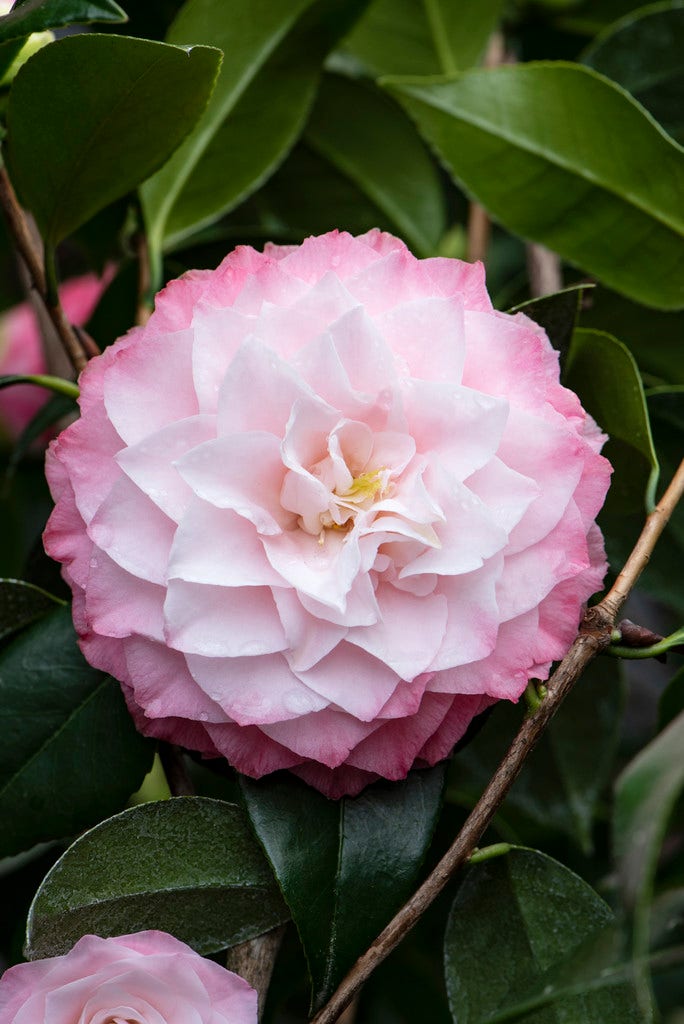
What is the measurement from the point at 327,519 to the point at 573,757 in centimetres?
40

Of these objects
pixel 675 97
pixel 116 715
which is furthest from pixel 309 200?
pixel 116 715

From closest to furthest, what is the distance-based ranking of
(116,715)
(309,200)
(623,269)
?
(116,715)
(623,269)
(309,200)

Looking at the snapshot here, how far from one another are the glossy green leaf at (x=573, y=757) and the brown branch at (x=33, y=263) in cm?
40

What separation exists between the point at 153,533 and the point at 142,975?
0.68 feet

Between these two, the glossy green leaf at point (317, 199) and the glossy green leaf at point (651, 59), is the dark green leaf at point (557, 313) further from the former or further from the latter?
the glossy green leaf at point (317, 199)

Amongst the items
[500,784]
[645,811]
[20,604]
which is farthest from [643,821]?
[20,604]

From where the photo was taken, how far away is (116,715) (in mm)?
607

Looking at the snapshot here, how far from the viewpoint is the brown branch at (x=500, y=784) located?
1.67ft

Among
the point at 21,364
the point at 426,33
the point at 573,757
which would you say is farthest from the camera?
the point at 21,364

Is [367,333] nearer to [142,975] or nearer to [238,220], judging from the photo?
[142,975]

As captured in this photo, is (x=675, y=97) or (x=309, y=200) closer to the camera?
(x=675, y=97)

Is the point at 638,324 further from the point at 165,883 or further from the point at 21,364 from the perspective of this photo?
the point at 21,364

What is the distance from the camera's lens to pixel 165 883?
1.74 feet

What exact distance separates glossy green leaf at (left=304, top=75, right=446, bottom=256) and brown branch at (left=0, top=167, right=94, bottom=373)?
1.38ft
